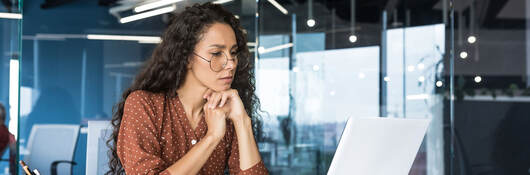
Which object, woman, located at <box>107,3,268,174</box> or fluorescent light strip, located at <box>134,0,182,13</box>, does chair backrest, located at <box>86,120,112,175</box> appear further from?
fluorescent light strip, located at <box>134,0,182,13</box>

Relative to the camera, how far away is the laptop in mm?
1146

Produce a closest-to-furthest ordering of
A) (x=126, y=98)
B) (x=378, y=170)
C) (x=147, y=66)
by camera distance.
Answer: (x=378, y=170), (x=126, y=98), (x=147, y=66)

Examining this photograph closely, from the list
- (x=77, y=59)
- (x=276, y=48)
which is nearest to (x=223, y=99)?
(x=276, y=48)

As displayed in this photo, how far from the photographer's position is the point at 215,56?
5.66 ft

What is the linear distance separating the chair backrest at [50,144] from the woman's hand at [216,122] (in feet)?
8.95

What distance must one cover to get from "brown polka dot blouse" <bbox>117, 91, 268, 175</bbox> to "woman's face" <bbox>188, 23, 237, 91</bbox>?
14 cm

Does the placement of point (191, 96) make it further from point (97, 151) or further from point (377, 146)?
point (377, 146)

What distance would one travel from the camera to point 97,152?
178 centimetres

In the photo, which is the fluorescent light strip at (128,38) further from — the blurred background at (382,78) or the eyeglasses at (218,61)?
the eyeglasses at (218,61)

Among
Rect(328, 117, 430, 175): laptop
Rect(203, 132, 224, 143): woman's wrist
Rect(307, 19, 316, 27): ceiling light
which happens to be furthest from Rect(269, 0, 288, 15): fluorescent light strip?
Rect(328, 117, 430, 175): laptop

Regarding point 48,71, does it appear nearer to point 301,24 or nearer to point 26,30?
point 26,30

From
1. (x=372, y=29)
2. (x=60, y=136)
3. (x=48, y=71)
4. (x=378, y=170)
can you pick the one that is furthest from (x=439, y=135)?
(x=48, y=71)

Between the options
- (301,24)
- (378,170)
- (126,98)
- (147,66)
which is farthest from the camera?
(301,24)

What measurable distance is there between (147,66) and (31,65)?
4249 mm
